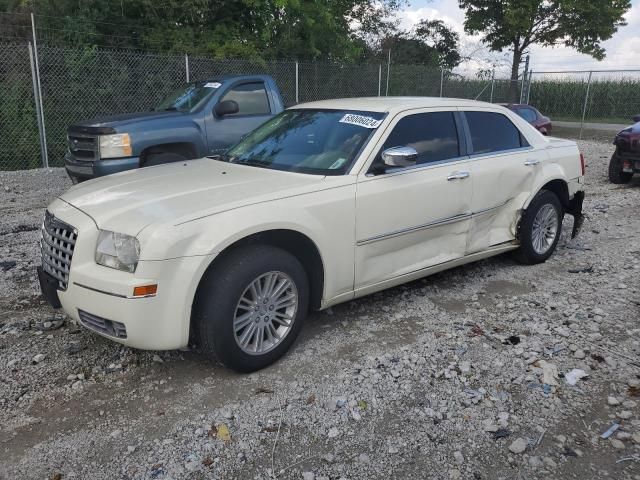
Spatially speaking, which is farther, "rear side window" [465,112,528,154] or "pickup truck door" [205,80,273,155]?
"pickup truck door" [205,80,273,155]

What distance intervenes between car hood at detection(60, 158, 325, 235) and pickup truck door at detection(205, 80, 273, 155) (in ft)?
11.7

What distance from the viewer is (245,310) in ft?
11.7

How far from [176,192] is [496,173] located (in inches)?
114

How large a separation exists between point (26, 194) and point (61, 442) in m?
7.62

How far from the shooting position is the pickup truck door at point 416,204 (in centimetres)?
415

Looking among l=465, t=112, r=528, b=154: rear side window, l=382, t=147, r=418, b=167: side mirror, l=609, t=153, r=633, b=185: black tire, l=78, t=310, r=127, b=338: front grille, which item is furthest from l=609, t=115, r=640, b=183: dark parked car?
l=78, t=310, r=127, b=338: front grille

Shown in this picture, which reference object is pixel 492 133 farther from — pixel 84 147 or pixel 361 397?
pixel 84 147

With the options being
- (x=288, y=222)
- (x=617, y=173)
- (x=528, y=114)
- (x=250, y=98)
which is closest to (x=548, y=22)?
(x=528, y=114)

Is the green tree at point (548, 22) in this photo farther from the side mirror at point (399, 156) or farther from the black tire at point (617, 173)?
the side mirror at point (399, 156)

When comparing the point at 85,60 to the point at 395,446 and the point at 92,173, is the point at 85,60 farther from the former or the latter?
the point at 395,446

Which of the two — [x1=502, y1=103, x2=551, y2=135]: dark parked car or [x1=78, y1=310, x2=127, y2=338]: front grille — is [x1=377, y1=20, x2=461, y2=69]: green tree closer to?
[x1=502, y1=103, x2=551, y2=135]: dark parked car

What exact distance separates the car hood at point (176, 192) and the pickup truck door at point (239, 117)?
3.56m

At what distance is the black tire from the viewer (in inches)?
419

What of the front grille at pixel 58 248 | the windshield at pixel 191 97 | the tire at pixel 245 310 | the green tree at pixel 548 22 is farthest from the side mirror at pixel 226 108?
the green tree at pixel 548 22
